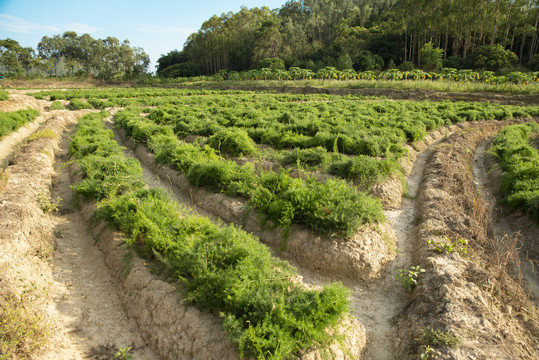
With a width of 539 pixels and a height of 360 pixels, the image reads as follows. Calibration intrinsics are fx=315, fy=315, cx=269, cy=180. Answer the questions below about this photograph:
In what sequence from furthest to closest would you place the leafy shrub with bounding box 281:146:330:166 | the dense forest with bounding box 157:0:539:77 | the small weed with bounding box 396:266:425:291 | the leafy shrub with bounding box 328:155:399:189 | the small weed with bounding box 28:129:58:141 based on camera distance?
the dense forest with bounding box 157:0:539:77 → the small weed with bounding box 28:129:58:141 → the leafy shrub with bounding box 281:146:330:166 → the leafy shrub with bounding box 328:155:399:189 → the small weed with bounding box 396:266:425:291

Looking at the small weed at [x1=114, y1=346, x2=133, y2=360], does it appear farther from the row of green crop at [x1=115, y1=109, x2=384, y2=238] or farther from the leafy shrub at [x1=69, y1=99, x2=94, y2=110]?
the leafy shrub at [x1=69, y1=99, x2=94, y2=110]

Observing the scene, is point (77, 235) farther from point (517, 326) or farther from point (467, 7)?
point (467, 7)

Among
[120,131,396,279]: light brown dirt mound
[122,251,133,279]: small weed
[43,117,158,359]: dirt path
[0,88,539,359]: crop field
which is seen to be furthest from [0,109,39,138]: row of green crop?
[120,131,396,279]: light brown dirt mound

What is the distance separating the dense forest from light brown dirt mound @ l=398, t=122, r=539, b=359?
167 ft

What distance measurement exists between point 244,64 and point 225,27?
34.0 feet

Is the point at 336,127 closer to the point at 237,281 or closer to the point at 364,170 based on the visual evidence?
the point at 364,170

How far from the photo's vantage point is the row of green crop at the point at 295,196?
22.9 feet

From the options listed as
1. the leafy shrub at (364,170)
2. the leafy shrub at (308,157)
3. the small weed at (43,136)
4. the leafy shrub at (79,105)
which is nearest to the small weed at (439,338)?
the leafy shrub at (364,170)

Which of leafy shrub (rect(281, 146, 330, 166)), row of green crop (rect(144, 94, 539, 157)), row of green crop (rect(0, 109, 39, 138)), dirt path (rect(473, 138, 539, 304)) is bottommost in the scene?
dirt path (rect(473, 138, 539, 304))

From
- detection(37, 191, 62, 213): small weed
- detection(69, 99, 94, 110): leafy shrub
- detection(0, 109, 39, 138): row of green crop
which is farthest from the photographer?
detection(69, 99, 94, 110): leafy shrub

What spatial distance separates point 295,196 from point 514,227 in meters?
6.13

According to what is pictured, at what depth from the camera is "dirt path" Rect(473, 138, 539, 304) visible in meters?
6.59

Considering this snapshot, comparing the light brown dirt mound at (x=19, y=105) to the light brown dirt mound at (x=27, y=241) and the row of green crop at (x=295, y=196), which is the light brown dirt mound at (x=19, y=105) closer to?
the light brown dirt mound at (x=27, y=241)

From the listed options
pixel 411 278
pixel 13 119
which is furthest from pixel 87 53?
pixel 411 278
